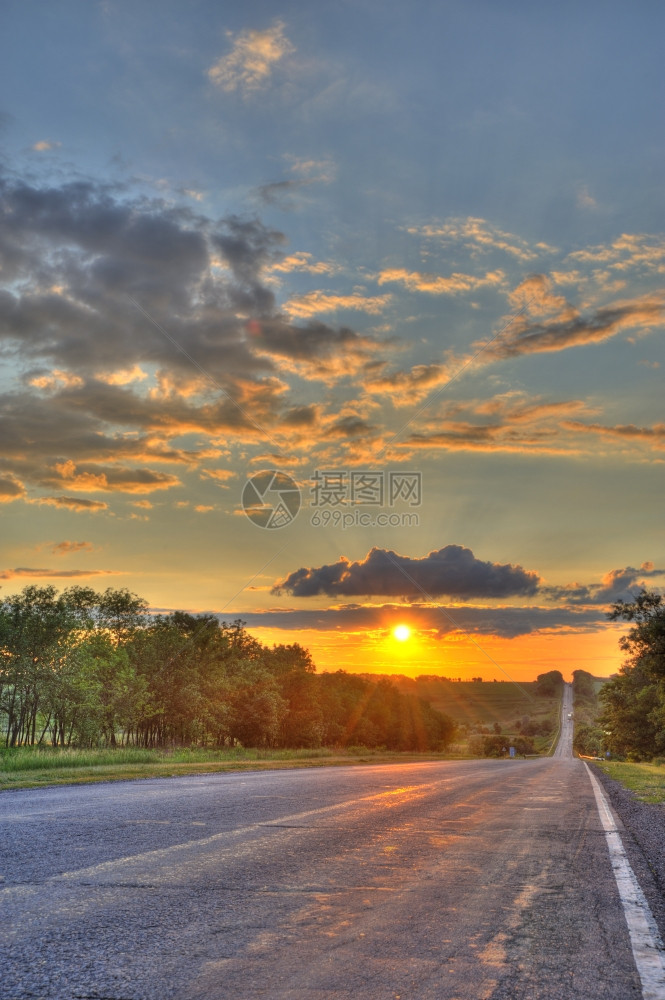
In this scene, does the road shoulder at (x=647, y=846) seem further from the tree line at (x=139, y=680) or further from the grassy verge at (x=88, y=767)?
the tree line at (x=139, y=680)

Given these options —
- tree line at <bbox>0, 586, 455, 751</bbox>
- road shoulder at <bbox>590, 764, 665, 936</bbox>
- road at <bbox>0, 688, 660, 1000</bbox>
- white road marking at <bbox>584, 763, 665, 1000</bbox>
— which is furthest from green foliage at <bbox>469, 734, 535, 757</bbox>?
white road marking at <bbox>584, 763, 665, 1000</bbox>

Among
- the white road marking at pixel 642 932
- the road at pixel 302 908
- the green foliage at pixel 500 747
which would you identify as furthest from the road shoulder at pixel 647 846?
the green foliage at pixel 500 747

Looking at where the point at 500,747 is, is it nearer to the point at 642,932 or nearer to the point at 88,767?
the point at 88,767

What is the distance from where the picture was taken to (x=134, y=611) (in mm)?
65625

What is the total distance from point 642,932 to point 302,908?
2.60 metres

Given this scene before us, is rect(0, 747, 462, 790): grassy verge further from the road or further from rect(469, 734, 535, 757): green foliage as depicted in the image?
rect(469, 734, 535, 757): green foliage

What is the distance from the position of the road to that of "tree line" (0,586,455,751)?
4220 centimetres

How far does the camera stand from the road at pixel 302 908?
4062 mm

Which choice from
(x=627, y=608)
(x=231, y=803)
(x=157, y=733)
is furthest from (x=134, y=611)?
(x=231, y=803)

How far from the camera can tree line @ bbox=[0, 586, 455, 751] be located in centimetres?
5006

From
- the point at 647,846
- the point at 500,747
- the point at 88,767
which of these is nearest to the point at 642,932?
the point at 647,846

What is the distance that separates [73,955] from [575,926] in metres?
3.67

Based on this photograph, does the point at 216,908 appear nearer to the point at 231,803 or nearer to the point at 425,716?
the point at 231,803

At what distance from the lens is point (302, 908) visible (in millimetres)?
5617
